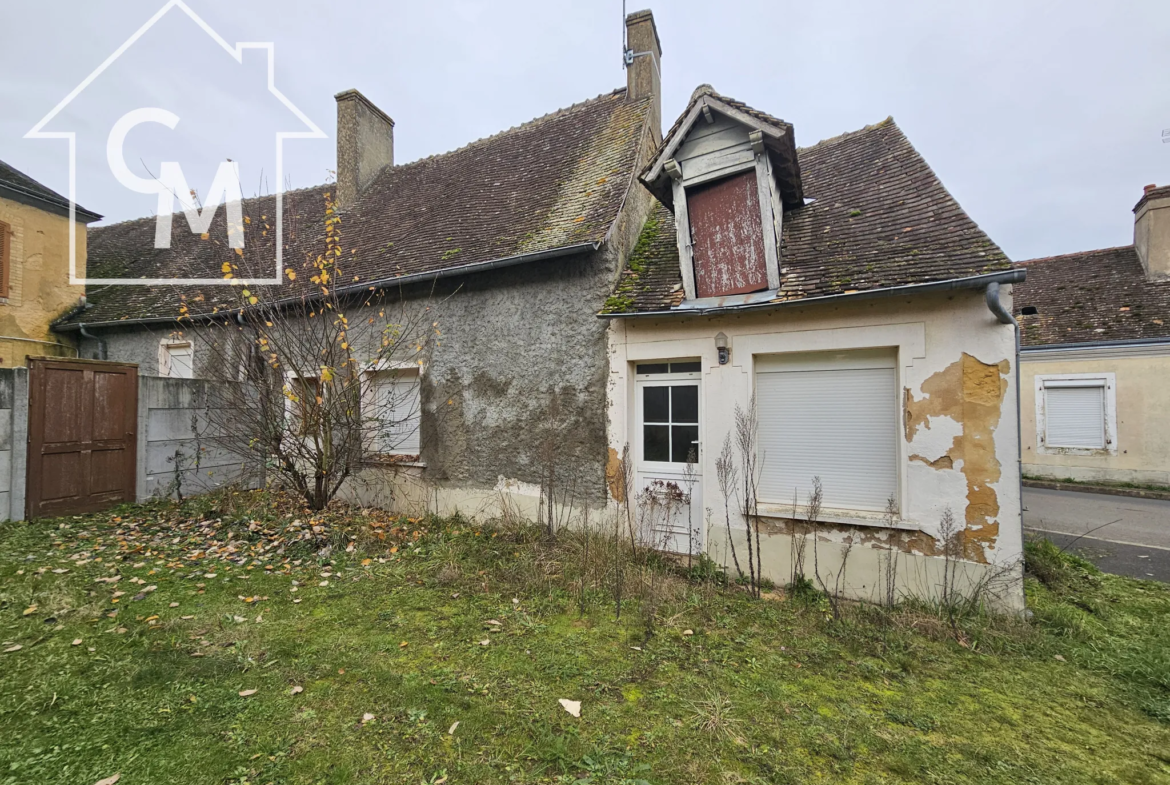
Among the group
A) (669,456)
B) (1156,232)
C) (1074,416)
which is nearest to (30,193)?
(669,456)

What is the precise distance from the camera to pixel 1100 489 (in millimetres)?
10781

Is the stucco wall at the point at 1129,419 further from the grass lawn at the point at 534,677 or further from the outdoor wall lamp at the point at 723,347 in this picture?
the outdoor wall lamp at the point at 723,347

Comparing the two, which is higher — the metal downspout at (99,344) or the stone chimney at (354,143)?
the stone chimney at (354,143)

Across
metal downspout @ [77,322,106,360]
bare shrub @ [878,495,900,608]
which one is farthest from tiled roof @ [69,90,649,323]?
bare shrub @ [878,495,900,608]

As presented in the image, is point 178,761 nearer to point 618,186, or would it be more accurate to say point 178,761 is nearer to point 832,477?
point 832,477

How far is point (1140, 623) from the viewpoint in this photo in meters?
4.23

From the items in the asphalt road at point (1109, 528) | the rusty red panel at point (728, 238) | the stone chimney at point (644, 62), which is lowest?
the asphalt road at point (1109, 528)

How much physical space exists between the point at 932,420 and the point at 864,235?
2182 millimetres

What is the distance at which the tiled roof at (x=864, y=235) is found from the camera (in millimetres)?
4656

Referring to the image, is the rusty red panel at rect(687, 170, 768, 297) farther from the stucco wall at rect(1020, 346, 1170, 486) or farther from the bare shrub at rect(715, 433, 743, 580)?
the stucco wall at rect(1020, 346, 1170, 486)

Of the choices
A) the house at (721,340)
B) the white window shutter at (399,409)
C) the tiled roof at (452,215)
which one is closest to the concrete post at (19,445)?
the house at (721,340)

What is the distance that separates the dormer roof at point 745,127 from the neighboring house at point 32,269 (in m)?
12.5

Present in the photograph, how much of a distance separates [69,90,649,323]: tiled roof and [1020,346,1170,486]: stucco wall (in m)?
12.0

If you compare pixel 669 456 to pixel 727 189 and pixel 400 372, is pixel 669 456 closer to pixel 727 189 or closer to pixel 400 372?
pixel 727 189
